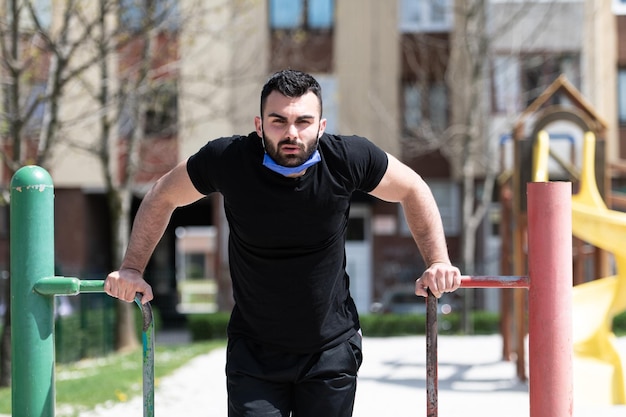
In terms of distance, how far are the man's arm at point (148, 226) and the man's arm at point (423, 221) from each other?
691mm

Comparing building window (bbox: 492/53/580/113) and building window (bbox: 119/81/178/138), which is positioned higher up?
building window (bbox: 492/53/580/113)

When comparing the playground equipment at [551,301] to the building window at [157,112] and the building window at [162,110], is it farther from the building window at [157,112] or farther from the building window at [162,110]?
the building window at [162,110]

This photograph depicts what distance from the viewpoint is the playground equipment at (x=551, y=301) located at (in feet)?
11.6

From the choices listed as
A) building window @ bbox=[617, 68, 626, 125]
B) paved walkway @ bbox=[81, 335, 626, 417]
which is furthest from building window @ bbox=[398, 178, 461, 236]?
paved walkway @ bbox=[81, 335, 626, 417]

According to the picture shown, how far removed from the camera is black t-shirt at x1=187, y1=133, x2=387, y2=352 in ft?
11.0

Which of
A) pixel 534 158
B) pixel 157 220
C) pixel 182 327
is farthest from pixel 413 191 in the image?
pixel 182 327

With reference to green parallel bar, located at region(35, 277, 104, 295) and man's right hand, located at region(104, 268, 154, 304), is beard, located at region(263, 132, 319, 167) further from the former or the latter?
green parallel bar, located at region(35, 277, 104, 295)

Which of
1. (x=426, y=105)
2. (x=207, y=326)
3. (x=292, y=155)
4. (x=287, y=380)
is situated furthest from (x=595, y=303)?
(x=426, y=105)

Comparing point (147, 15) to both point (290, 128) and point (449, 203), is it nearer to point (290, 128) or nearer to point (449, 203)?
point (290, 128)

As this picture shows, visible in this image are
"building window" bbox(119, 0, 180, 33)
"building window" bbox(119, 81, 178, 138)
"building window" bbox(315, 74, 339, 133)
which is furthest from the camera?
"building window" bbox(315, 74, 339, 133)

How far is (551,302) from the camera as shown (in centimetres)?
354

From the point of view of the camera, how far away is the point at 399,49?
21547 millimetres

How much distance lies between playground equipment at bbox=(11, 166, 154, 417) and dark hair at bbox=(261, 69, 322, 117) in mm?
948

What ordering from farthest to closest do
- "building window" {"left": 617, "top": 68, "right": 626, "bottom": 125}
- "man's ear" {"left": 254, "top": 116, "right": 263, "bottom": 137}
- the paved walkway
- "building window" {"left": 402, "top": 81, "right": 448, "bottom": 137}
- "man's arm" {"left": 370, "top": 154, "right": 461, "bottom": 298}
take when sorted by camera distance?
"building window" {"left": 617, "top": 68, "right": 626, "bottom": 125} → "building window" {"left": 402, "top": 81, "right": 448, "bottom": 137} → the paved walkway → "man's arm" {"left": 370, "top": 154, "right": 461, "bottom": 298} → "man's ear" {"left": 254, "top": 116, "right": 263, "bottom": 137}
